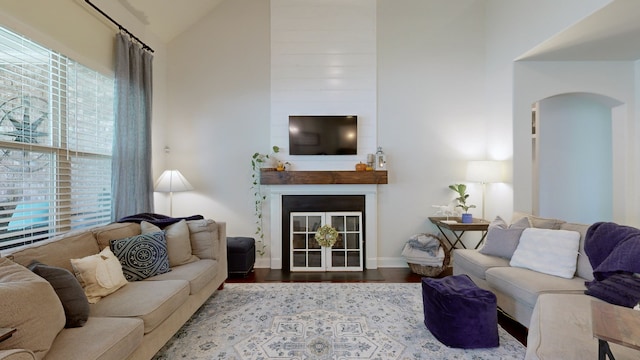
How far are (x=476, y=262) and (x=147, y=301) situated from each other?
8.97ft

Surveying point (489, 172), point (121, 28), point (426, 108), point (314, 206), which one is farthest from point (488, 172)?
point (121, 28)

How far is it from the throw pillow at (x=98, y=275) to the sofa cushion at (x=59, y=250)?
77 millimetres

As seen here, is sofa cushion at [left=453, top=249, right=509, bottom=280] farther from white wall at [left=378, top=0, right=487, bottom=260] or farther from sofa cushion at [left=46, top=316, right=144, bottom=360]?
sofa cushion at [left=46, top=316, right=144, bottom=360]

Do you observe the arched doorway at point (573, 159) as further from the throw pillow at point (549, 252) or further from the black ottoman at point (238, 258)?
the black ottoman at point (238, 258)

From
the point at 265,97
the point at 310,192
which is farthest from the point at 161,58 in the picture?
the point at 310,192

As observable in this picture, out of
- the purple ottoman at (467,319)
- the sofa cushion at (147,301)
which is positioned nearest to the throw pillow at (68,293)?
the sofa cushion at (147,301)

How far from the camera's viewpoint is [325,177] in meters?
3.70

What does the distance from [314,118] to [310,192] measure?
1.01 metres

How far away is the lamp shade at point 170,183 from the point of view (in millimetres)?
3461

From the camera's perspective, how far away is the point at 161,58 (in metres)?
3.80

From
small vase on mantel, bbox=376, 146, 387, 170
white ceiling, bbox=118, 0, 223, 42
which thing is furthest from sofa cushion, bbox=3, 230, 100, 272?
small vase on mantel, bbox=376, 146, 387, 170

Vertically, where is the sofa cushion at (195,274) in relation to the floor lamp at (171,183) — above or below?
below

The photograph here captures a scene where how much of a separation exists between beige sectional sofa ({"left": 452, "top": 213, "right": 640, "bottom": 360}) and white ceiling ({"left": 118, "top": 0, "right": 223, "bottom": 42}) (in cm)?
440

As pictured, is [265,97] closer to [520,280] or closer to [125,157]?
[125,157]
